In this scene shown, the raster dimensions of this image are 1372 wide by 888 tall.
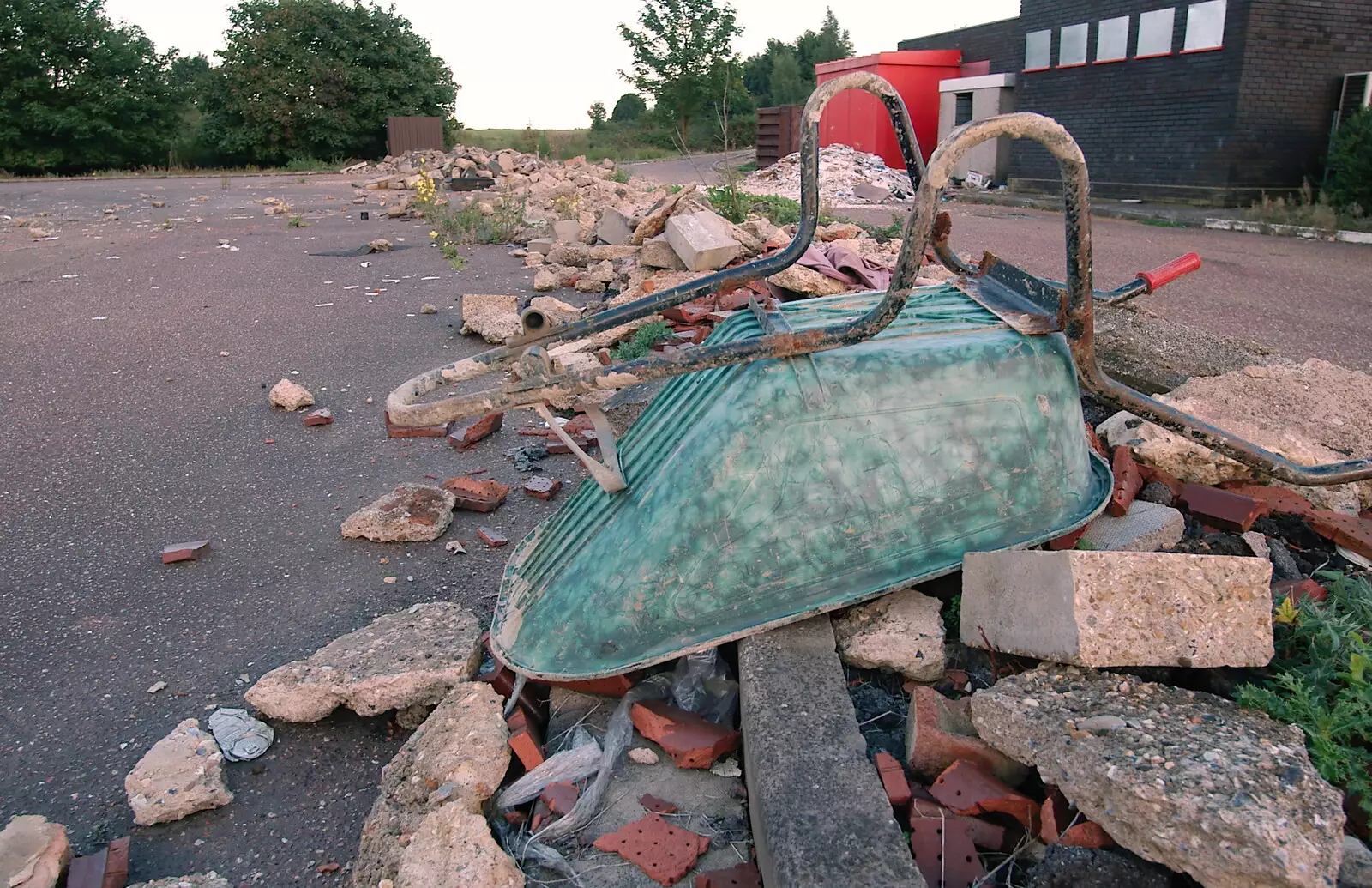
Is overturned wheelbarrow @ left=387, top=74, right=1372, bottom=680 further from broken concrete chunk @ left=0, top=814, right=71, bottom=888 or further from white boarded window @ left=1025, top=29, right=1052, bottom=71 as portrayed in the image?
white boarded window @ left=1025, top=29, right=1052, bottom=71

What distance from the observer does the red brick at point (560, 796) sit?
2127 mm

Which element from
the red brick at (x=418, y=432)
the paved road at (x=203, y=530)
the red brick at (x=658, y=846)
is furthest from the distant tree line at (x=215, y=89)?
the red brick at (x=658, y=846)

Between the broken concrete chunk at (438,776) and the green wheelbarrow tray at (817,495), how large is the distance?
0.56ft

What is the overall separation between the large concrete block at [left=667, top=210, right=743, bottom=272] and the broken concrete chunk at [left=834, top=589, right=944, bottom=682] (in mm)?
4747

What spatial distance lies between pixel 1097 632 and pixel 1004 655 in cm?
31

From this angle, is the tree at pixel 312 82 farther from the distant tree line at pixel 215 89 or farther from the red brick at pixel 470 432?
the red brick at pixel 470 432

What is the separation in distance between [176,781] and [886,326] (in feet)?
6.84

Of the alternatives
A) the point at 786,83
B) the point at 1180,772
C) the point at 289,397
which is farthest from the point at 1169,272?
the point at 786,83

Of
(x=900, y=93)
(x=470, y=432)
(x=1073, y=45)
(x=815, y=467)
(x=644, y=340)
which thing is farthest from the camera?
(x=900, y=93)

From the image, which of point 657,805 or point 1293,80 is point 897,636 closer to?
Result: point 657,805

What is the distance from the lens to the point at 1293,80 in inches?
532

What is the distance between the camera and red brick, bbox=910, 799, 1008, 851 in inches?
73.8

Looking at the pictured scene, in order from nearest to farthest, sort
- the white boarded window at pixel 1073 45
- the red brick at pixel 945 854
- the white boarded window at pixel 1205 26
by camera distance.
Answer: the red brick at pixel 945 854 → the white boarded window at pixel 1205 26 → the white boarded window at pixel 1073 45

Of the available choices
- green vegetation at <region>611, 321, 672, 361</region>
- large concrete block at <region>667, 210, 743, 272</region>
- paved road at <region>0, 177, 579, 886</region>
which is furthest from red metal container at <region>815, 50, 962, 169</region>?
green vegetation at <region>611, 321, 672, 361</region>
